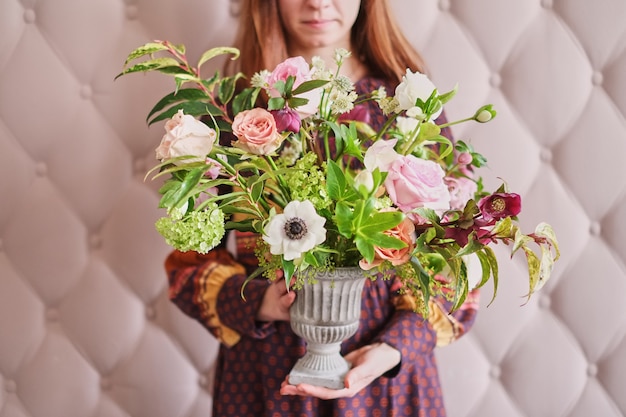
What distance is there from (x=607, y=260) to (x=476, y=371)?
0.35 metres

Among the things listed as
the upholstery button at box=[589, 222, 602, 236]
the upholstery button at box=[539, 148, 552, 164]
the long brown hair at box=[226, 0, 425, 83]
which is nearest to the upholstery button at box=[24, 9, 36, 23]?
the long brown hair at box=[226, 0, 425, 83]

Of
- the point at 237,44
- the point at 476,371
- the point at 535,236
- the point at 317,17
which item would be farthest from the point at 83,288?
the point at 535,236

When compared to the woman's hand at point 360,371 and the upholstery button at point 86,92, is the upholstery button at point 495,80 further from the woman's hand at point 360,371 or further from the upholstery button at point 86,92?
the upholstery button at point 86,92

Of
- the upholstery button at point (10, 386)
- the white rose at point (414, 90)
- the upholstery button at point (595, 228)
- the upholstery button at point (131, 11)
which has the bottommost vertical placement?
the upholstery button at point (595, 228)

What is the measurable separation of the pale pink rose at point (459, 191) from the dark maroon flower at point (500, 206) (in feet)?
0.86

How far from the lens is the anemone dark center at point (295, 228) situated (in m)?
0.73

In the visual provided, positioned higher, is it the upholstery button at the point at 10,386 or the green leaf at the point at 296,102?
the green leaf at the point at 296,102

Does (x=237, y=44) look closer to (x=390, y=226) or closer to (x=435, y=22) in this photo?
(x=435, y=22)

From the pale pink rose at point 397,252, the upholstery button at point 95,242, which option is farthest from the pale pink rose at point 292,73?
the upholstery button at point 95,242

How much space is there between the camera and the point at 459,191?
1.02 m

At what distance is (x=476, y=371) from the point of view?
4.46 feet

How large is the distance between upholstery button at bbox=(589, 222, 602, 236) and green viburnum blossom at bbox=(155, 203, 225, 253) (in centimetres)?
89

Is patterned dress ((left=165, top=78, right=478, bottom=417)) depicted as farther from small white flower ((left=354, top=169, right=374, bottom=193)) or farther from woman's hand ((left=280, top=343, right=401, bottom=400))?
small white flower ((left=354, top=169, right=374, bottom=193))

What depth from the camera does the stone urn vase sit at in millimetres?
861
